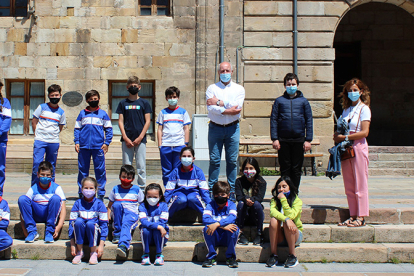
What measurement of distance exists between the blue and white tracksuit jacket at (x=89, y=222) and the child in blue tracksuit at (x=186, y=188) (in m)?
0.88

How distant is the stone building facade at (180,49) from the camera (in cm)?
1111

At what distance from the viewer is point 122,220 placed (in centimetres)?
536

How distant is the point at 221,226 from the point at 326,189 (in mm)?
3856

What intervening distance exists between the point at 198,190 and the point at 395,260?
8.48 feet

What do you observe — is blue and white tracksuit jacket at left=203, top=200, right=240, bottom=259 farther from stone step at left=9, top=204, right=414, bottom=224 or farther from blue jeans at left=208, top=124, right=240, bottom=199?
blue jeans at left=208, top=124, right=240, bottom=199

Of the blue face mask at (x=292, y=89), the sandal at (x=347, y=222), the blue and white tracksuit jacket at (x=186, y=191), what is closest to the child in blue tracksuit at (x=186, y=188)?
the blue and white tracksuit jacket at (x=186, y=191)

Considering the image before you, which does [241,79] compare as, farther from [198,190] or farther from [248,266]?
[248,266]

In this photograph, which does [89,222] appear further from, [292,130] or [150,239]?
[292,130]

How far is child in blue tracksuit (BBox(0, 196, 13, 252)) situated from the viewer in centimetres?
513

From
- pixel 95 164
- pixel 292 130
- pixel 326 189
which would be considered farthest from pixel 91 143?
pixel 326 189

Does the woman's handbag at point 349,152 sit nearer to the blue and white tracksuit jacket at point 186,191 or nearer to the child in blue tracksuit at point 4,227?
the blue and white tracksuit jacket at point 186,191

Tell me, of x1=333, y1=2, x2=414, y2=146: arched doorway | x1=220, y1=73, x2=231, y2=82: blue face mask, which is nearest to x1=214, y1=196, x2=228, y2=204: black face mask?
x1=220, y1=73, x2=231, y2=82: blue face mask

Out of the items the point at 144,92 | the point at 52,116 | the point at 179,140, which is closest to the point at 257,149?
the point at 144,92

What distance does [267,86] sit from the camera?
11.1m
